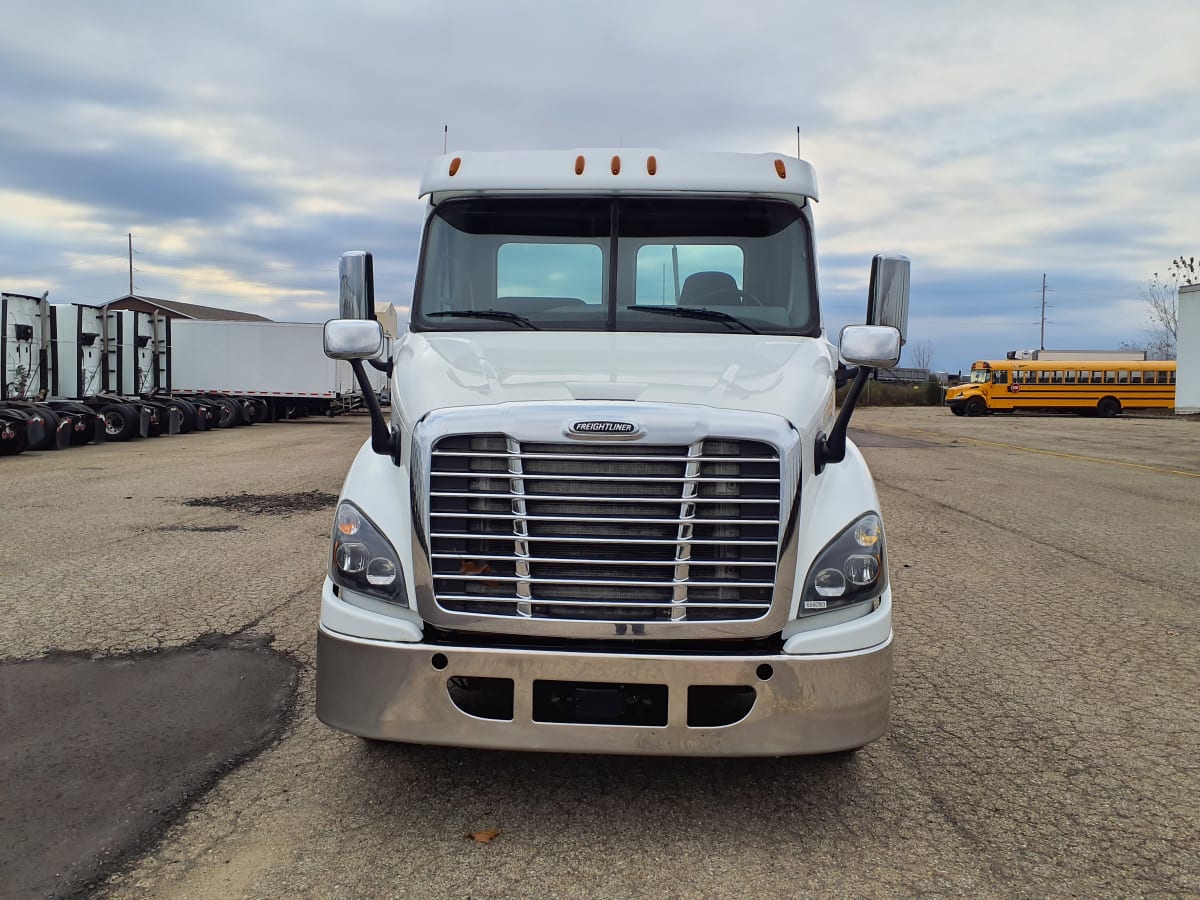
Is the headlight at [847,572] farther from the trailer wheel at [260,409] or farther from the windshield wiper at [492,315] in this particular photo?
the trailer wheel at [260,409]

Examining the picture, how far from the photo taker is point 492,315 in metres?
4.13

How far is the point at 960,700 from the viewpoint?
439cm

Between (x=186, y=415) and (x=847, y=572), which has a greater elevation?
(x=847, y=572)

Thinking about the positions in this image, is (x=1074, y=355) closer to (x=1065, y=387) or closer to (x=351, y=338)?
(x=1065, y=387)

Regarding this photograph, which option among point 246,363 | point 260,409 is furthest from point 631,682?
point 260,409

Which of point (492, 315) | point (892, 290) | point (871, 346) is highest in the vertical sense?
point (892, 290)

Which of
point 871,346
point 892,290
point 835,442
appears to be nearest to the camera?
point 835,442

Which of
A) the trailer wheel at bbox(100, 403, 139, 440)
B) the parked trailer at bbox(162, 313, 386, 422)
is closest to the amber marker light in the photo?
the trailer wheel at bbox(100, 403, 139, 440)

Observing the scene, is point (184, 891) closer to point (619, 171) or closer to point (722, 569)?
point (722, 569)

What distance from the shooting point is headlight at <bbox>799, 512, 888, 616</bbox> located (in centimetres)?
306

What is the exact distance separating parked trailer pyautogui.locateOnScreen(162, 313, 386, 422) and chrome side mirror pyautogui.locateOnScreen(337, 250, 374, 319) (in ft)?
70.6

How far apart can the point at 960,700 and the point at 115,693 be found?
12.9 feet

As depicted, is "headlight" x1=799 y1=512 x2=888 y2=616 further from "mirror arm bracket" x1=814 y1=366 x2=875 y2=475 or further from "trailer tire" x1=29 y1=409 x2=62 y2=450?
"trailer tire" x1=29 y1=409 x2=62 y2=450

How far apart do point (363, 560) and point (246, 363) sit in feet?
83.0
